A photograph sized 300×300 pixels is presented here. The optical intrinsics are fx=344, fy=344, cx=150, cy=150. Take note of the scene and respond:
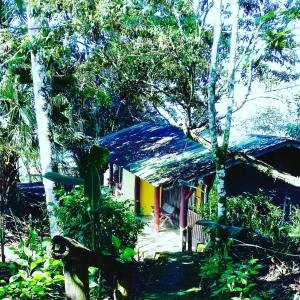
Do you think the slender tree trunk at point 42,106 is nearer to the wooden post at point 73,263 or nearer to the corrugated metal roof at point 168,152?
the corrugated metal roof at point 168,152

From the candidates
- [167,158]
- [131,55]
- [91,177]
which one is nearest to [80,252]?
[91,177]

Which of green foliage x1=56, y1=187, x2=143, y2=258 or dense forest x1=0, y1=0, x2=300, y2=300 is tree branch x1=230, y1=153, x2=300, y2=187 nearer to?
dense forest x1=0, y1=0, x2=300, y2=300

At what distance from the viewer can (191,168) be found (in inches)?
474

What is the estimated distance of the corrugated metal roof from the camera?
12.0 metres

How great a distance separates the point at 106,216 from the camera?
7.11 meters

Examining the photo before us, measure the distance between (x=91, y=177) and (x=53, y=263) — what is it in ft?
5.40

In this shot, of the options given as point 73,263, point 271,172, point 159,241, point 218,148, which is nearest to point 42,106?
point 218,148

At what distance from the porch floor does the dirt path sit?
1.95 m

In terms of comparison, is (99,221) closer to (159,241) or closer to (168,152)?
(159,241)

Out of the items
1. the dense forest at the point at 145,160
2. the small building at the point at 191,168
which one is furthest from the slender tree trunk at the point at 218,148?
the small building at the point at 191,168

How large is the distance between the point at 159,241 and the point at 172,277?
5.50 metres

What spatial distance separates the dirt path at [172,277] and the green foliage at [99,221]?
1032 mm

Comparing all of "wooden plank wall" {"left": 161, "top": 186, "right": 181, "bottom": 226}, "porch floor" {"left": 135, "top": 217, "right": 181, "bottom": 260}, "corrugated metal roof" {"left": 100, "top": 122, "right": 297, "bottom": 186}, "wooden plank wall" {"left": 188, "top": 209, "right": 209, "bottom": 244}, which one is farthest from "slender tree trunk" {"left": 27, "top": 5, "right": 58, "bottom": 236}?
"wooden plank wall" {"left": 161, "top": 186, "right": 181, "bottom": 226}

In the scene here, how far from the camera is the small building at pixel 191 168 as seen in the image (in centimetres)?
1201
